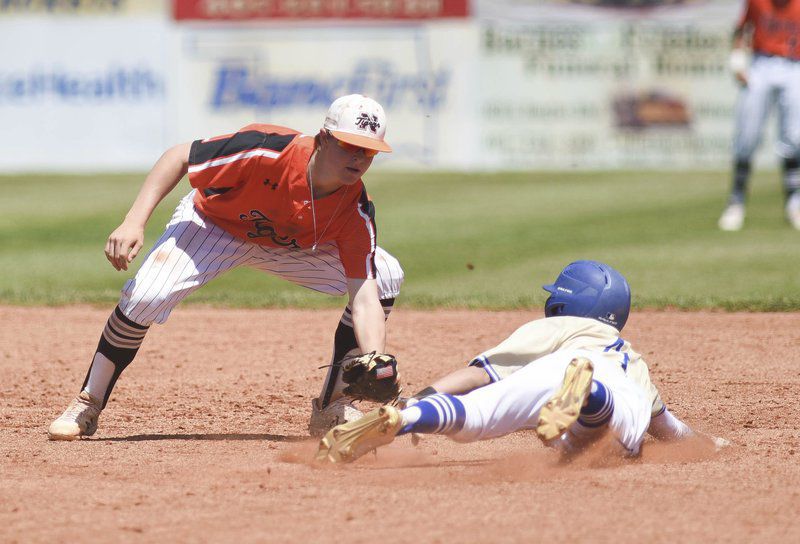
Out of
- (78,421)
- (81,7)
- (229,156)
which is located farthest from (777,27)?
(81,7)

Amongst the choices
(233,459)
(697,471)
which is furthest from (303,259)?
(697,471)

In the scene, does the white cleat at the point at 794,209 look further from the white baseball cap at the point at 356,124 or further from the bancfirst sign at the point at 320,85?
the white baseball cap at the point at 356,124

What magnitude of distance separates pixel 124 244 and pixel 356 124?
1008 millimetres

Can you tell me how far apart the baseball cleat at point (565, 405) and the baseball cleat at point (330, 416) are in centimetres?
151

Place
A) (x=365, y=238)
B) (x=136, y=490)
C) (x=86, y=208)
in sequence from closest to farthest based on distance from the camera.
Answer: (x=136, y=490) → (x=365, y=238) → (x=86, y=208)

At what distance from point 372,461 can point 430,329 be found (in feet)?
11.2

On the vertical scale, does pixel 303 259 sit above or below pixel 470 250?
above

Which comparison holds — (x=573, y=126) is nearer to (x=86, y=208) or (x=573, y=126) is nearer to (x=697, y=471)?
(x=86, y=208)

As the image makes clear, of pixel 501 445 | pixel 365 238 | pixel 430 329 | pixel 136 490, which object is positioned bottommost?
pixel 430 329

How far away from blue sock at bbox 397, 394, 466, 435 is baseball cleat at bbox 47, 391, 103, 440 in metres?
1.66

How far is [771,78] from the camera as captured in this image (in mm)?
11531

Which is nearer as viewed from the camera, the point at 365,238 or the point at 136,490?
the point at 136,490

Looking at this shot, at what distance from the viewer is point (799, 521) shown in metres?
3.73

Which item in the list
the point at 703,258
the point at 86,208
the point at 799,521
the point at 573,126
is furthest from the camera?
the point at 573,126
